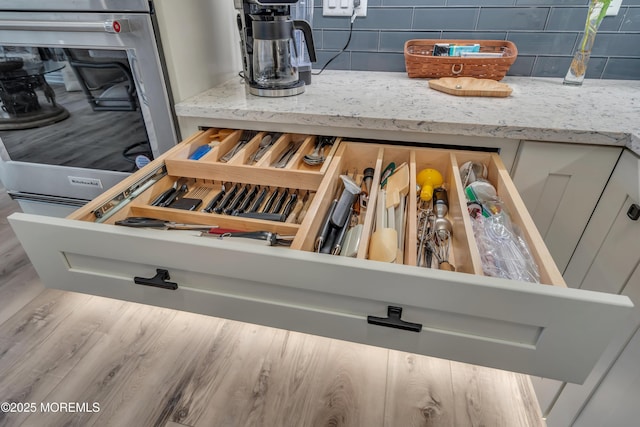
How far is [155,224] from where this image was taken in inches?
28.3

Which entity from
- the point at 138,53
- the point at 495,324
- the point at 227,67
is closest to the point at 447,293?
the point at 495,324

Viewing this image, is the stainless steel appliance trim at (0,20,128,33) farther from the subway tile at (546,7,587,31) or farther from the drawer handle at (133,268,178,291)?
the subway tile at (546,7,587,31)

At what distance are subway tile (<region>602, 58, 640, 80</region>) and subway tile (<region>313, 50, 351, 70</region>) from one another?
0.95 meters

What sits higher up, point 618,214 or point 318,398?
point 618,214

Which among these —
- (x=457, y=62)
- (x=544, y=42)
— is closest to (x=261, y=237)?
(x=457, y=62)

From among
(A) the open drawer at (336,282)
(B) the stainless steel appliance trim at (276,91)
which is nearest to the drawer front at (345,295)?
(A) the open drawer at (336,282)

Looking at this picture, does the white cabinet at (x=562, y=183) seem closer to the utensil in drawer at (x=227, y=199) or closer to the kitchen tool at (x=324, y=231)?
the kitchen tool at (x=324, y=231)

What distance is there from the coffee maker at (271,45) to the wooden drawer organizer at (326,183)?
0.17m

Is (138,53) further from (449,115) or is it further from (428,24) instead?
(428,24)

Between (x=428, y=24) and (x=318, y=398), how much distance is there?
138 cm

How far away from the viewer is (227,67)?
1318 millimetres

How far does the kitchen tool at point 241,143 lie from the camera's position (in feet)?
3.30

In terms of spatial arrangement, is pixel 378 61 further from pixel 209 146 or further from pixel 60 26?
pixel 60 26

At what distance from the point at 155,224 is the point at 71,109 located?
2.24ft
